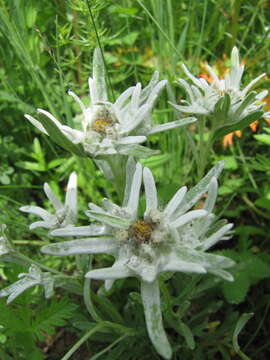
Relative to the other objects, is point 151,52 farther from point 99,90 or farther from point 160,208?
point 160,208

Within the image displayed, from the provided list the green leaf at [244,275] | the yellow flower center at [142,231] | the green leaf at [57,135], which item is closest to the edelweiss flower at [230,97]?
the green leaf at [57,135]

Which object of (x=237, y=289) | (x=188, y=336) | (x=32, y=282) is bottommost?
(x=237, y=289)

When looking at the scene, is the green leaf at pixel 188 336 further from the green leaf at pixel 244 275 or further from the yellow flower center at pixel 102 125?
the yellow flower center at pixel 102 125

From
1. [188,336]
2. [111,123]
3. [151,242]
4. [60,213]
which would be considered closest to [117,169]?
[111,123]

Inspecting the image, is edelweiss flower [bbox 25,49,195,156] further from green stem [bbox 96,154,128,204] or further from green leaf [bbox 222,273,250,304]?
green leaf [bbox 222,273,250,304]

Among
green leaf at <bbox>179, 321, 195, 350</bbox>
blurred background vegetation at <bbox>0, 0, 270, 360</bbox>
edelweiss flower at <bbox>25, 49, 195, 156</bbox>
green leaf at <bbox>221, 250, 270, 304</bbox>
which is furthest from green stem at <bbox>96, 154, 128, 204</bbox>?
green leaf at <bbox>221, 250, 270, 304</bbox>

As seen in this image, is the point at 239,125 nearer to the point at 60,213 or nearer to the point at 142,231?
the point at 142,231
